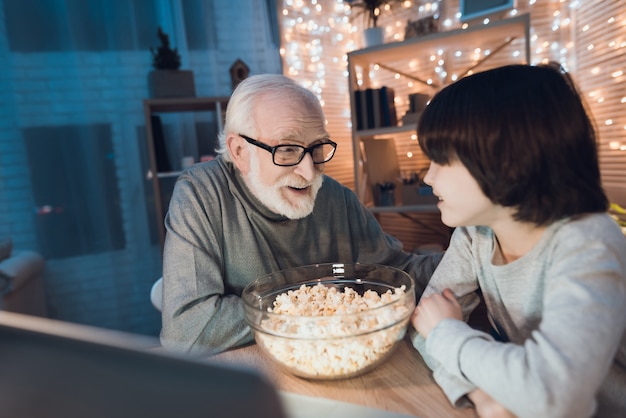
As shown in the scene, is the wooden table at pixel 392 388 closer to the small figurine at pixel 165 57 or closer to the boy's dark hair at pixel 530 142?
the boy's dark hair at pixel 530 142

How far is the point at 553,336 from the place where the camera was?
0.54 metres

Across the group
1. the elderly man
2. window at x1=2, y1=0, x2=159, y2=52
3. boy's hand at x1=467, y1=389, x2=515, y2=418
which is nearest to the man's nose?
the elderly man

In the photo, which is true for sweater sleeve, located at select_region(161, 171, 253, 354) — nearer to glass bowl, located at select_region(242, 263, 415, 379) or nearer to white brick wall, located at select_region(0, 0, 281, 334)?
glass bowl, located at select_region(242, 263, 415, 379)

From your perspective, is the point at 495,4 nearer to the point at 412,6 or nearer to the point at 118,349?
the point at 412,6

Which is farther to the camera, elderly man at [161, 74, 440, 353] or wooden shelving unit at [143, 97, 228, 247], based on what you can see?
wooden shelving unit at [143, 97, 228, 247]

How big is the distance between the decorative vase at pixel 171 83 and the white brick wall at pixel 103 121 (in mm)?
281

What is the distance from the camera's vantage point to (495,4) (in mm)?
2605

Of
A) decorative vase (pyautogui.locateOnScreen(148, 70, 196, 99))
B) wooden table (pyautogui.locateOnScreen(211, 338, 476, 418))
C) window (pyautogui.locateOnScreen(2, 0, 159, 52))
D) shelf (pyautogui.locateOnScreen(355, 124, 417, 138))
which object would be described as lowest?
wooden table (pyautogui.locateOnScreen(211, 338, 476, 418))

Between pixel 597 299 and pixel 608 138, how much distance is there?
252 cm

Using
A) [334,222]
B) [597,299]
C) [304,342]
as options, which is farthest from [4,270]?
[597,299]

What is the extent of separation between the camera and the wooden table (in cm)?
63

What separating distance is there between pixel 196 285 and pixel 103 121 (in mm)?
2266

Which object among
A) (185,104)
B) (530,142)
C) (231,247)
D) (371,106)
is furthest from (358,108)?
(530,142)

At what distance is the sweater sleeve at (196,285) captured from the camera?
3.00 ft
